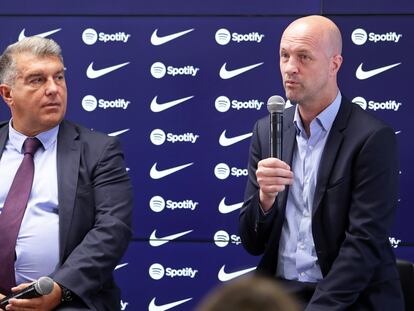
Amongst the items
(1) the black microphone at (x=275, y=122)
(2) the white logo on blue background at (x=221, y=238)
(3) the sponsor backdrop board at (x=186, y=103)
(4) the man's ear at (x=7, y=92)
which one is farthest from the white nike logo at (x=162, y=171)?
(1) the black microphone at (x=275, y=122)

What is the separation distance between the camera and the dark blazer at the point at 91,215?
348 centimetres

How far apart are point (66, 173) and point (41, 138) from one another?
0.78ft

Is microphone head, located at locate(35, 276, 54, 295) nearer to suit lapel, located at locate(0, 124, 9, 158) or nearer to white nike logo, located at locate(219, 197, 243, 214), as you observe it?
suit lapel, located at locate(0, 124, 9, 158)

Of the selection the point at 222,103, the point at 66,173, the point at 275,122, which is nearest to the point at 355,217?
the point at 275,122

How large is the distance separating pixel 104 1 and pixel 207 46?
71cm

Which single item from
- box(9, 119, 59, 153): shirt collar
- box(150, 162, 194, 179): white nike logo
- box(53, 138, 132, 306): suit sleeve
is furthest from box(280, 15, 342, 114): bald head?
box(150, 162, 194, 179): white nike logo

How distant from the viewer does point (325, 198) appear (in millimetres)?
3371

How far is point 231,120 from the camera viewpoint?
16.8 ft

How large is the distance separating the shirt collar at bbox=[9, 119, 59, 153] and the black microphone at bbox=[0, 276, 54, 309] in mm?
688

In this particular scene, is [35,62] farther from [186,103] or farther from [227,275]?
[227,275]

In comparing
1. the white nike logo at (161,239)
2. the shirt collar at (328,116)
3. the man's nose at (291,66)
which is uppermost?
the man's nose at (291,66)

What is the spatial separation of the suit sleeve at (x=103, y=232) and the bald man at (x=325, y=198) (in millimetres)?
544

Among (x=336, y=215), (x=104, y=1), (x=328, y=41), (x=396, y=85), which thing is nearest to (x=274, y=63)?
(x=396, y=85)

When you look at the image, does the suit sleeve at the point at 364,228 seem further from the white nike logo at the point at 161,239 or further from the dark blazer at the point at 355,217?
the white nike logo at the point at 161,239
